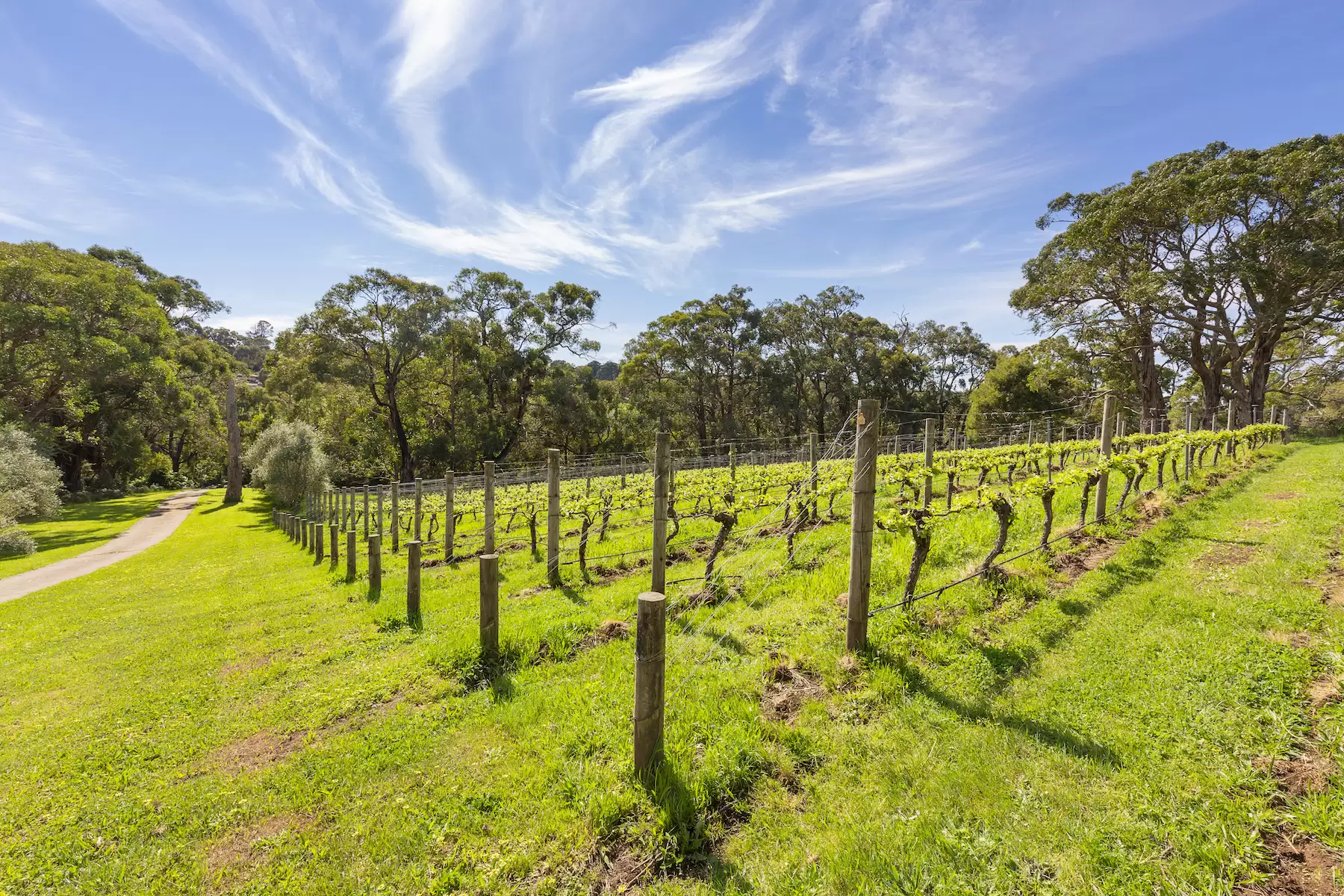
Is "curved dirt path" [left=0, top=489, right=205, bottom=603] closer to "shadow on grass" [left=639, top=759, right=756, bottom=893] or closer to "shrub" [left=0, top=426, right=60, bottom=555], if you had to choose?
"shrub" [left=0, top=426, right=60, bottom=555]

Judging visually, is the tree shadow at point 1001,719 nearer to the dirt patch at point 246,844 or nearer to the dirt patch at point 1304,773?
the dirt patch at point 1304,773

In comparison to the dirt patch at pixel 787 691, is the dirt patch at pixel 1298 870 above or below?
above

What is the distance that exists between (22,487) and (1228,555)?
33.9m

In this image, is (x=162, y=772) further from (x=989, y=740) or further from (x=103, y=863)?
(x=989, y=740)

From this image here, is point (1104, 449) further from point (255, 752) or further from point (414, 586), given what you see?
point (255, 752)

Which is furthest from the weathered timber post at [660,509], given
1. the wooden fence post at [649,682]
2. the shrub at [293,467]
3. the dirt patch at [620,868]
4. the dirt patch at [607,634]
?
the shrub at [293,467]

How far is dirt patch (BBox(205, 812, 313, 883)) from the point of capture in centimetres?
288

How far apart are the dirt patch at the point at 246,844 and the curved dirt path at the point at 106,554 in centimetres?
1326

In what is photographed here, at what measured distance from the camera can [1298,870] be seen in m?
2.13

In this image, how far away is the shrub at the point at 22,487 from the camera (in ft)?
54.1

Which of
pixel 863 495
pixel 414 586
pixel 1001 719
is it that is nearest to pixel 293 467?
pixel 414 586

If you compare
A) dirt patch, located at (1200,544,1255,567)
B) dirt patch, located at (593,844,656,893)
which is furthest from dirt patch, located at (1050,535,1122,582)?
dirt patch, located at (593,844,656,893)

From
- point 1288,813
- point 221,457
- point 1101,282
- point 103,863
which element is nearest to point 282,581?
point 103,863

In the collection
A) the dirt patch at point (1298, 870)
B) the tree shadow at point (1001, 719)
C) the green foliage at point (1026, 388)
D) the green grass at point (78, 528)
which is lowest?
the green grass at point (78, 528)
